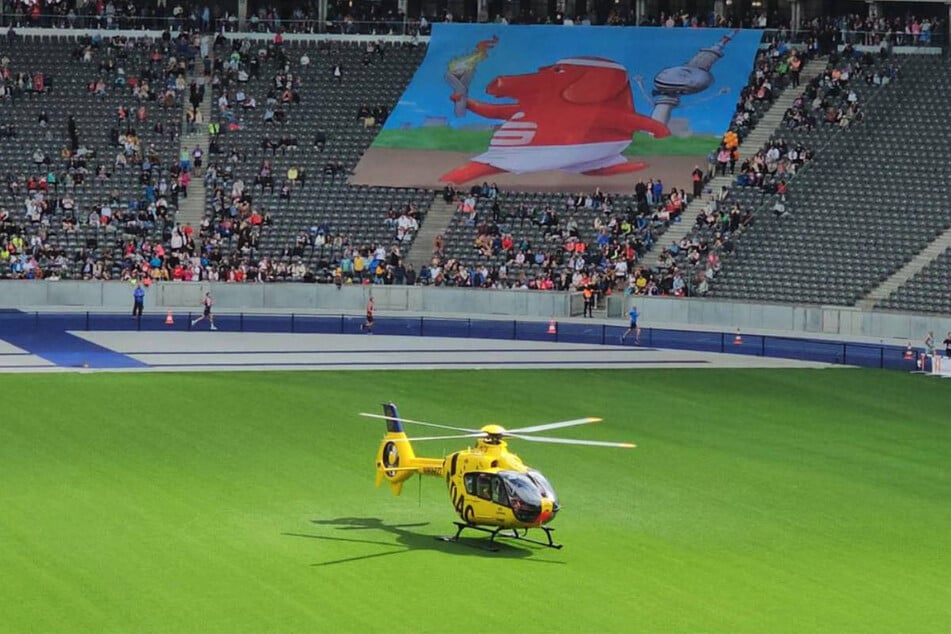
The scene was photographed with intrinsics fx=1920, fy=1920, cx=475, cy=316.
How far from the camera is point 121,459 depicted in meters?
41.6

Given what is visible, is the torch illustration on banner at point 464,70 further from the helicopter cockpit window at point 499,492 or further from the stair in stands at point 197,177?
the helicopter cockpit window at point 499,492

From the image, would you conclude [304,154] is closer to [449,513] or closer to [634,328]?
[634,328]

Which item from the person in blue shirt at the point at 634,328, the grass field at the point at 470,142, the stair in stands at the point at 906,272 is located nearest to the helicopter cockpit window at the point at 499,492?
the person in blue shirt at the point at 634,328

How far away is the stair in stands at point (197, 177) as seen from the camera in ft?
274

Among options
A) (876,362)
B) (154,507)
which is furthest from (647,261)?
(154,507)

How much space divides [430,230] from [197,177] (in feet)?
36.4

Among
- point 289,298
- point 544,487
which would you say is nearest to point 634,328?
point 289,298

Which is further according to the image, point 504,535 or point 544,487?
point 504,535

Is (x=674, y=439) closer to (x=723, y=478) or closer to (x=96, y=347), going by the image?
(x=723, y=478)

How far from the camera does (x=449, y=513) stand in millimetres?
Result: 36344

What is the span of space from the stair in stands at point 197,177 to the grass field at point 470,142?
7.92m

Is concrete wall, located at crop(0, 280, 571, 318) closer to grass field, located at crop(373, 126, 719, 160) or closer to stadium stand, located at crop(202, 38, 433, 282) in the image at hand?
stadium stand, located at crop(202, 38, 433, 282)

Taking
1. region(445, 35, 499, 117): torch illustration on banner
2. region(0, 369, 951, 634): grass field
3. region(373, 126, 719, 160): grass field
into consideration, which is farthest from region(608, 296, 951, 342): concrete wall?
region(445, 35, 499, 117): torch illustration on banner

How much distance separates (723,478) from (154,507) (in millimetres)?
12157
